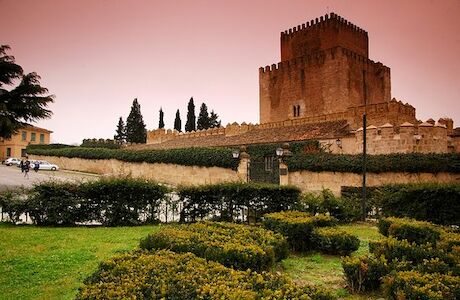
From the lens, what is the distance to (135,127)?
5931 cm

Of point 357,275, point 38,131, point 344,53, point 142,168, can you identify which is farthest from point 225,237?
point 38,131

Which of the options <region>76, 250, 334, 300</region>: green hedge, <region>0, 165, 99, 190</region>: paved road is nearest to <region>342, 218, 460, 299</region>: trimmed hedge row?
<region>76, 250, 334, 300</region>: green hedge

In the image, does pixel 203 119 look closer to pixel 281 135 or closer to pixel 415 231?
pixel 281 135

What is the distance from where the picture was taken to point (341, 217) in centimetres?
1273

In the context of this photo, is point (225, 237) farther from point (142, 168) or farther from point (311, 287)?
point (142, 168)

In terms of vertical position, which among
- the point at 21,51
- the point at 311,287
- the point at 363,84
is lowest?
the point at 311,287

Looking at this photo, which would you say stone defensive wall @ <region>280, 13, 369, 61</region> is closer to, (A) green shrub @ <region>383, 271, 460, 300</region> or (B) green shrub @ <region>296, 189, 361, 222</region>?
(B) green shrub @ <region>296, 189, 361, 222</region>

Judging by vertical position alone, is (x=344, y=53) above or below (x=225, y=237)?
above

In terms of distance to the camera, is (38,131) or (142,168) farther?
(38,131)

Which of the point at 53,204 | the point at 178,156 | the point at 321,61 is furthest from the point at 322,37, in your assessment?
the point at 53,204

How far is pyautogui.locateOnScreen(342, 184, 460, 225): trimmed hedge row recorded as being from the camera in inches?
443

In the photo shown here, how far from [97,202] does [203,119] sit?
153 ft

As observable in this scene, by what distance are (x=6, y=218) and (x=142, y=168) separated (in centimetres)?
2098

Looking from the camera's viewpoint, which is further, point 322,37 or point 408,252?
point 322,37
